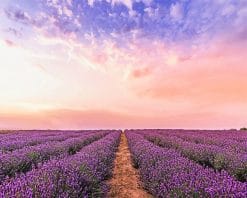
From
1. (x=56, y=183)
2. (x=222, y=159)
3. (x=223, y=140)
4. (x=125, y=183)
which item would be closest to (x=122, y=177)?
(x=125, y=183)

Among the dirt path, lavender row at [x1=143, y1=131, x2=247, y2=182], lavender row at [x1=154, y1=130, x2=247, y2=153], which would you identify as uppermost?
lavender row at [x1=154, y1=130, x2=247, y2=153]

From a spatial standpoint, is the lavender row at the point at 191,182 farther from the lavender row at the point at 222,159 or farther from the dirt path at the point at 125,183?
the lavender row at the point at 222,159

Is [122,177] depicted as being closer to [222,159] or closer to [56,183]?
[222,159]

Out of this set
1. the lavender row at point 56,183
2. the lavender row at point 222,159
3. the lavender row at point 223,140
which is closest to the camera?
the lavender row at point 56,183

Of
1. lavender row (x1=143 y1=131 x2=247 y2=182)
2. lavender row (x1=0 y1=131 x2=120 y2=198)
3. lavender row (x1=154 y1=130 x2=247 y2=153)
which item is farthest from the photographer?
lavender row (x1=154 y1=130 x2=247 y2=153)

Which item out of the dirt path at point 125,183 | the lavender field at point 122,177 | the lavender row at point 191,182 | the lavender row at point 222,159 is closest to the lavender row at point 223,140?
the lavender row at point 222,159

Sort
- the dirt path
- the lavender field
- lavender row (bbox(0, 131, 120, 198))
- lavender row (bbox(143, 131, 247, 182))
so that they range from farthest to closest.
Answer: lavender row (bbox(143, 131, 247, 182)), the dirt path, the lavender field, lavender row (bbox(0, 131, 120, 198))

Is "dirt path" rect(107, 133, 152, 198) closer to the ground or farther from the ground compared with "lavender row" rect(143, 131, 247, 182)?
closer to the ground

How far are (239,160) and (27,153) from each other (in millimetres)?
4853

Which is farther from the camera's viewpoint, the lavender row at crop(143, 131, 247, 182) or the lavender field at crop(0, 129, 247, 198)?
the lavender row at crop(143, 131, 247, 182)

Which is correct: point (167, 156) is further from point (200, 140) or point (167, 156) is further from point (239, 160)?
point (200, 140)

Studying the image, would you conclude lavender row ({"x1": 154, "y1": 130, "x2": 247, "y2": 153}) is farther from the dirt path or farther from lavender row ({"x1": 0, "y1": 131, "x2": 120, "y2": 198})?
lavender row ({"x1": 0, "y1": 131, "x2": 120, "y2": 198})

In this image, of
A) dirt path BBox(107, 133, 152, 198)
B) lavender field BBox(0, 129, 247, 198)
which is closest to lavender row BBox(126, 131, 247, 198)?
lavender field BBox(0, 129, 247, 198)

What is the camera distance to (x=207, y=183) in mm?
3898
